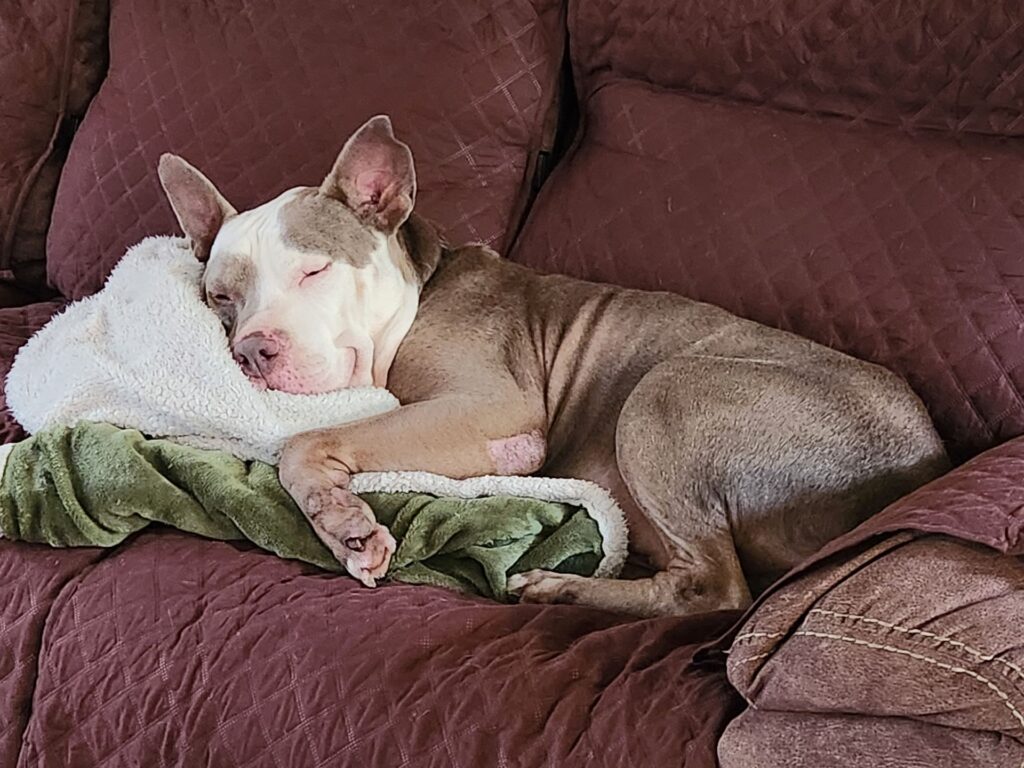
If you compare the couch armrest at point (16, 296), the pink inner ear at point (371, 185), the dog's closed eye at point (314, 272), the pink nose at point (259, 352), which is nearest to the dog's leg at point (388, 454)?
the pink nose at point (259, 352)

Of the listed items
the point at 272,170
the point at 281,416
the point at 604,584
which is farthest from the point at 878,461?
the point at 272,170

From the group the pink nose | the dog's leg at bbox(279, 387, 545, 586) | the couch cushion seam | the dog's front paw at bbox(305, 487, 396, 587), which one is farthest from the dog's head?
the couch cushion seam

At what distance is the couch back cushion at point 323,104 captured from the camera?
2369 millimetres

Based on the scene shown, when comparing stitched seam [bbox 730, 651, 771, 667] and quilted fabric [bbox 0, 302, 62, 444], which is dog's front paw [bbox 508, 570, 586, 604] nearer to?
stitched seam [bbox 730, 651, 771, 667]

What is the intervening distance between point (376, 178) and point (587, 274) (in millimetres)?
436

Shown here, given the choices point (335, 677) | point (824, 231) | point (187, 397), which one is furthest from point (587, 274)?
point (335, 677)

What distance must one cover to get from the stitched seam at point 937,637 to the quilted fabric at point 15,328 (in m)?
1.40

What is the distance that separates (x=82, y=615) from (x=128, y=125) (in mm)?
1194

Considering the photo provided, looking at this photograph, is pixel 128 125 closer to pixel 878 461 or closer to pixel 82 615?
pixel 82 615

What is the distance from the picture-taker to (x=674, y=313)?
2014mm

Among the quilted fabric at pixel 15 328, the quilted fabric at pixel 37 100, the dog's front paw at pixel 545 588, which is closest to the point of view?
the dog's front paw at pixel 545 588

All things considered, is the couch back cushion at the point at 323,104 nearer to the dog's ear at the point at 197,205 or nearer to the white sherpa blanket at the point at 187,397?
the dog's ear at the point at 197,205

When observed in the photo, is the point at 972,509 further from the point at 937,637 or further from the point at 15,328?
the point at 15,328

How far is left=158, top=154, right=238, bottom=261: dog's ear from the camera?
2090 mm
